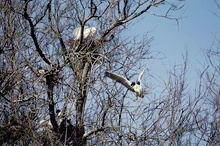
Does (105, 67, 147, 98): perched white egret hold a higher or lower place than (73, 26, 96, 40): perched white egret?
lower

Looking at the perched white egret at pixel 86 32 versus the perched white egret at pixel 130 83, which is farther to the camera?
the perched white egret at pixel 86 32

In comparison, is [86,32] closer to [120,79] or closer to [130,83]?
[120,79]

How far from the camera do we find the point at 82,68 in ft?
15.8

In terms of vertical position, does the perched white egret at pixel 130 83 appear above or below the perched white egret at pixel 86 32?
below

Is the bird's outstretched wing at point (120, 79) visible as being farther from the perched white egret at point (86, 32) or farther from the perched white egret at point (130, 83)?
the perched white egret at point (86, 32)

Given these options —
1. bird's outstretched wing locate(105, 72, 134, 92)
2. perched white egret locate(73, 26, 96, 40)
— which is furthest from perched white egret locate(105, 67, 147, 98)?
perched white egret locate(73, 26, 96, 40)

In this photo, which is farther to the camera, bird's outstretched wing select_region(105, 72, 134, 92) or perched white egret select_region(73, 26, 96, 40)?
perched white egret select_region(73, 26, 96, 40)

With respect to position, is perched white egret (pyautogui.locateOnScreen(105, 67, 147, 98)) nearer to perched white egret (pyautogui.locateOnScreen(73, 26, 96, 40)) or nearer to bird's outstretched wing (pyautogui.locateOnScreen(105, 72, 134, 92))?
bird's outstretched wing (pyautogui.locateOnScreen(105, 72, 134, 92))

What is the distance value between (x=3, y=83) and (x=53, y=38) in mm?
1134

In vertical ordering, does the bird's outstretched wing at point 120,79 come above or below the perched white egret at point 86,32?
below

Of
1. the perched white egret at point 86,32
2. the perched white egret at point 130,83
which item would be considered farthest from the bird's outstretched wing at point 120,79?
the perched white egret at point 86,32

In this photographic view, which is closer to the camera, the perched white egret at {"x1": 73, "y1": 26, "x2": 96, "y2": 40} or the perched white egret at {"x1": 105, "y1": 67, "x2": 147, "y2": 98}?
the perched white egret at {"x1": 105, "y1": 67, "x2": 147, "y2": 98}

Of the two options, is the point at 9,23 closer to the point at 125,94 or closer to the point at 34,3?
the point at 34,3

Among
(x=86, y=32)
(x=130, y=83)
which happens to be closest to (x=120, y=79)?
(x=130, y=83)
